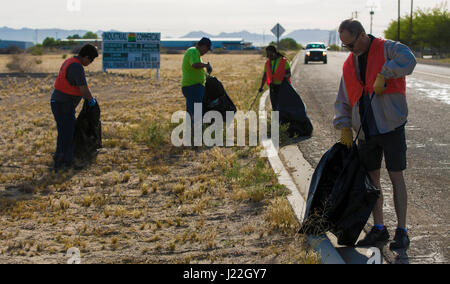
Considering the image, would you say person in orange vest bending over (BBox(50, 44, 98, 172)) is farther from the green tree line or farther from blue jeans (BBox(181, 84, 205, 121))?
the green tree line

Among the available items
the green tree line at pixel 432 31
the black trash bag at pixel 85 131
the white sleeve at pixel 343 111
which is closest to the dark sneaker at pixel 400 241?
the white sleeve at pixel 343 111

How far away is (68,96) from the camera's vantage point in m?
8.04

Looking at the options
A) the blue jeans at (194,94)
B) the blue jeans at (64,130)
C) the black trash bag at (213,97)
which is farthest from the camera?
the black trash bag at (213,97)

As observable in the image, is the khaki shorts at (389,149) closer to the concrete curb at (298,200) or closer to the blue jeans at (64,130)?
the concrete curb at (298,200)

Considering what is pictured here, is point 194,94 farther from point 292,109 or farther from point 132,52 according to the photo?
point 132,52

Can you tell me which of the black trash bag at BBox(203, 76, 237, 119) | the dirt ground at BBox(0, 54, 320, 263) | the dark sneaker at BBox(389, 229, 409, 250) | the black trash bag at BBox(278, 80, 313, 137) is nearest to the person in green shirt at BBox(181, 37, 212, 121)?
the black trash bag at BBox(203, 76, 237, 119)

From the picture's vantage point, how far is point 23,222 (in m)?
5.57

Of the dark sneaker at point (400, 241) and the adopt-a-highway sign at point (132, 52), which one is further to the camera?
the adopt-a-highway sign at point (132, 52)

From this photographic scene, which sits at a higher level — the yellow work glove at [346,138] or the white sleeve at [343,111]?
the white sleeve at [343,111]

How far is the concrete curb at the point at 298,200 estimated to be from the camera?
445cm

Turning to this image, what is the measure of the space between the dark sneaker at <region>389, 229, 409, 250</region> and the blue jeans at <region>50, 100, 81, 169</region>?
16.0ft

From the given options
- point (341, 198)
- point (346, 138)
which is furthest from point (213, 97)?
point (341, 198)

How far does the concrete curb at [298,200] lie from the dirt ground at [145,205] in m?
0.10
